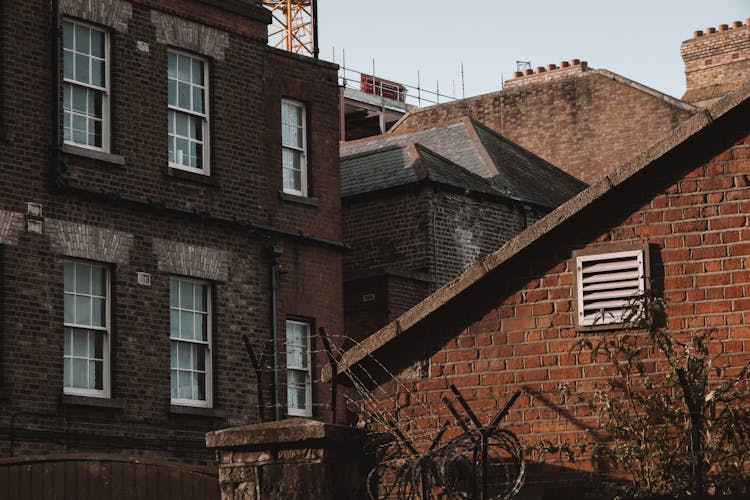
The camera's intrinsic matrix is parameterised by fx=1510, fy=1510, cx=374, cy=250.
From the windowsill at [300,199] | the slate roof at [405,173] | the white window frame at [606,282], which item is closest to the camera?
the white window frame at [606,282]

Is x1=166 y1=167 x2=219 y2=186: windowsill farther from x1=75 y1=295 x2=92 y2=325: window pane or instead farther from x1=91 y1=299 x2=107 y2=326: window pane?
x1=75 y1=295 x2=92 y2=325: window pane

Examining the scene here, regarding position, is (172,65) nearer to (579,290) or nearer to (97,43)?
(97,43)

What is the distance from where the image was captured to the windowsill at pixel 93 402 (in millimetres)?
19312

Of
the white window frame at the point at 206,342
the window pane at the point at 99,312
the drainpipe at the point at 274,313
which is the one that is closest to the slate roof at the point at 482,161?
the drainpipe at the point at 274,313

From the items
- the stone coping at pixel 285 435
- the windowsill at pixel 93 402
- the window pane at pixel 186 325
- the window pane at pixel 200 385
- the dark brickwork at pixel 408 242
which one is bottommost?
the stone coping at pixel 285 435

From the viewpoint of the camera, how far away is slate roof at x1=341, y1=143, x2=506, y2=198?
87.6 feet

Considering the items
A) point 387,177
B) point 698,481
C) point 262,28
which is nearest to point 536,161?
point 387,177

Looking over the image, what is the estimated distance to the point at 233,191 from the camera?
22.4 metres

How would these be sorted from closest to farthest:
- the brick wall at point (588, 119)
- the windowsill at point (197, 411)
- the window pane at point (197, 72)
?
the windowsill at point (197, 411) → the window pane at point (197, 72) → the brick wall at point (588, 119)

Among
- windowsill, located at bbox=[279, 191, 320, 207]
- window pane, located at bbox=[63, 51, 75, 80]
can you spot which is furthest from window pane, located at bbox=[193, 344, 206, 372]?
window pane, located at bbox=[63, 51, 75, 80]

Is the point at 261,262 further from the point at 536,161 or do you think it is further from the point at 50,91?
the point at 536,161

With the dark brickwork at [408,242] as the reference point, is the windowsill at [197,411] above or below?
below

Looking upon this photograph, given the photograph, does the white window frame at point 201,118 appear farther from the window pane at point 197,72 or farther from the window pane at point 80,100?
the window pane at point 80,100

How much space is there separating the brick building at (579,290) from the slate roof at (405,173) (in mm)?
13032
